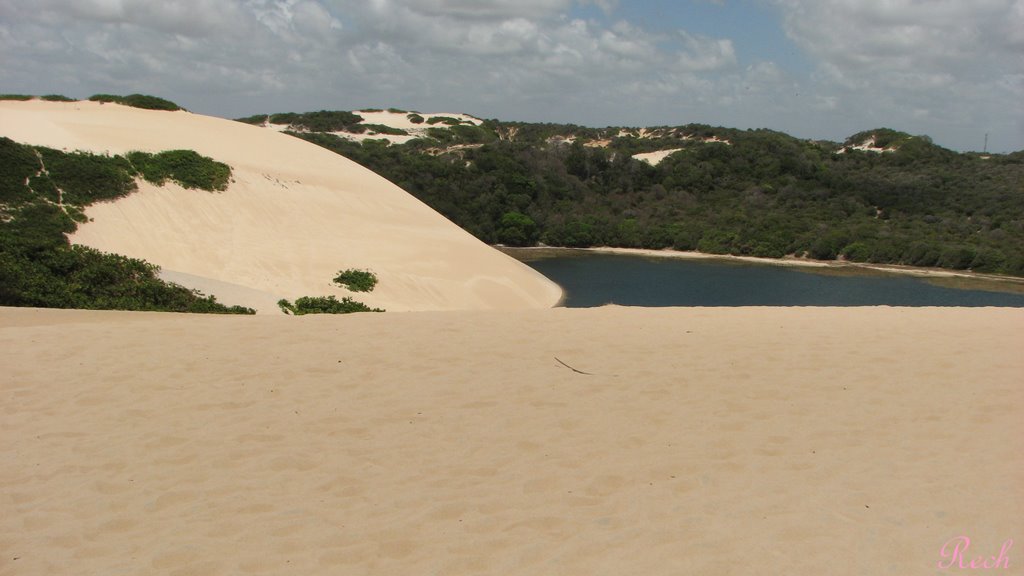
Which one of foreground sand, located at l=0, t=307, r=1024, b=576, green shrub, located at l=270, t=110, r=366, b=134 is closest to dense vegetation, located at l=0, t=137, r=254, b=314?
foreground sand, located at l=0, t=307, r=1024, b=576

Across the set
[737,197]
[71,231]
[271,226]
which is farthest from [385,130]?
[71,231]

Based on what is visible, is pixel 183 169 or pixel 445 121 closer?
Answer: pixel 183 169

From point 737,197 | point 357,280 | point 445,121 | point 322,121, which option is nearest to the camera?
point 357,280

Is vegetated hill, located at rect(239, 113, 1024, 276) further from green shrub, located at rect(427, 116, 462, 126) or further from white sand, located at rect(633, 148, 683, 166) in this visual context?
green shrub, located at rect(427, 116, 462, 126)

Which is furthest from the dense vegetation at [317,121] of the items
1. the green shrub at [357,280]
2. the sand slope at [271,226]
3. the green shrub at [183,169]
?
the green shrub at [357,280]

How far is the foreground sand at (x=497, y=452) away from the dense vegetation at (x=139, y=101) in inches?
1008

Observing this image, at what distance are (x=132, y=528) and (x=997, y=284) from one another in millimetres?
42214

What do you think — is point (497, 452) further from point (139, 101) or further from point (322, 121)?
point (322, 121)

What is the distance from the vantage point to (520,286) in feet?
96.4

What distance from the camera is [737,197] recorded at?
199ft

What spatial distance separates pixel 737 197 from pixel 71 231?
163 feet

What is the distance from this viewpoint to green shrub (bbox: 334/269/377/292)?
76.4 feet

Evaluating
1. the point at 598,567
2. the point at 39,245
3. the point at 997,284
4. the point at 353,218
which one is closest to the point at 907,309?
the point at 598,567

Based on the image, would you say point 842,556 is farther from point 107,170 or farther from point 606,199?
point 606,199
